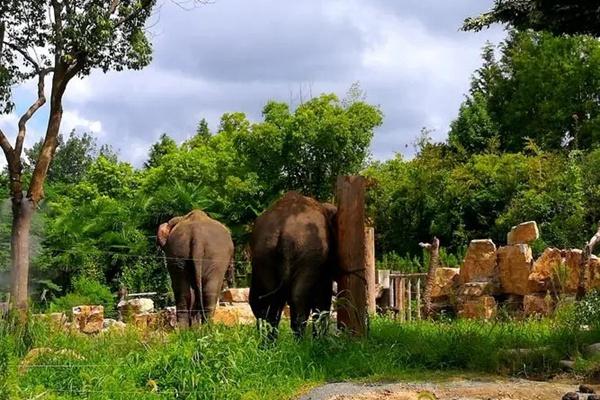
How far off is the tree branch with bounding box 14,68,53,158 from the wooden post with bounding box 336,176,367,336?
5.00m

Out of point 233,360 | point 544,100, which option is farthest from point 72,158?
point 233,360

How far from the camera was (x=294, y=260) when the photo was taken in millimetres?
9750

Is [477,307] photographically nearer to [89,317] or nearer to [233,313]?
[233,313]

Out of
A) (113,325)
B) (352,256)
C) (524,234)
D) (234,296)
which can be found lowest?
(113,325)

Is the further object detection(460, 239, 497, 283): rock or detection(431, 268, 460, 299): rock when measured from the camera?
detection(431, 268, 460, 299): rock

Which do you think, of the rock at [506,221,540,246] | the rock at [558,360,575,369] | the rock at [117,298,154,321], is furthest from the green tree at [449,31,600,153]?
the rock at [558,360,575,369]

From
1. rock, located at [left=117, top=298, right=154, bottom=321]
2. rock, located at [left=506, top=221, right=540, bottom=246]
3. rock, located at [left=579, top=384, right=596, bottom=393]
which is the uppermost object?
rock, located at [left=506, top=221, right=540, bottom=246]

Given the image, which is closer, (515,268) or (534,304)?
(534,304)

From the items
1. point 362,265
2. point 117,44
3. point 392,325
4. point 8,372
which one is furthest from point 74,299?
point 8,372

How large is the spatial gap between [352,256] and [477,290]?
9.63 metres

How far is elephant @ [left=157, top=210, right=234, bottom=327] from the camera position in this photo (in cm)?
1302

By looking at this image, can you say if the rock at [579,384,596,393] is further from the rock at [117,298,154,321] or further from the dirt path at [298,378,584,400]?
the rock at [117,298,154,321]

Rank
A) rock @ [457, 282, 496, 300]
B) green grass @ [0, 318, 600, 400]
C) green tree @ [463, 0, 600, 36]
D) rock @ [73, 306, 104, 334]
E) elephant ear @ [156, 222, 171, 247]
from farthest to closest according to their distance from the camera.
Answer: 1. rock @ [457, 282, 496, 300]
2. rock @ [73, 306, 104, 334]
3. elephant ear @ [156, 222, 171, 247]
4. green tree @ [463, 0, 600, 36]
5. green grass @ [0, 318, 600, 400]

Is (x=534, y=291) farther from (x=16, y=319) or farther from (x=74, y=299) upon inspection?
(x=16, y=319)
